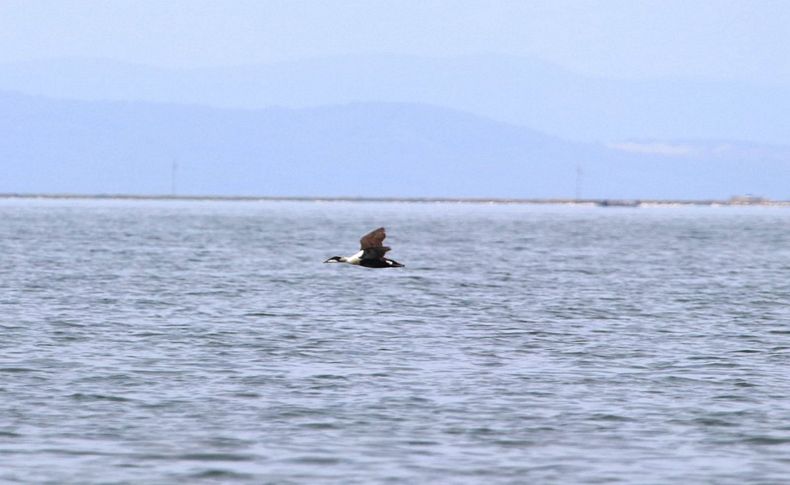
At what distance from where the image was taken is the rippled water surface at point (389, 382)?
2167 cm

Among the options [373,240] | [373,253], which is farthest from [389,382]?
[373,253]

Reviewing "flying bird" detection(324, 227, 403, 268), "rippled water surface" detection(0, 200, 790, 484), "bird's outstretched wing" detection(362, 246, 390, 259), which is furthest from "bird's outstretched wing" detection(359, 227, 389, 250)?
"rippled water surface" detection(0, 200, 790, 484)

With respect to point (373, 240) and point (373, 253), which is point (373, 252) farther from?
point (373, 240)

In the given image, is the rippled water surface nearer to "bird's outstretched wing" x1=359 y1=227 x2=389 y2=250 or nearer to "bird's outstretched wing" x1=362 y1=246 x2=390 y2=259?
"bird's outstretched wing" x1=362 y1=246 x2=390 y2=259

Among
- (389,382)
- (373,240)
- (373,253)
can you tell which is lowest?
(389,382)

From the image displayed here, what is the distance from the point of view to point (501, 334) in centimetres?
3844

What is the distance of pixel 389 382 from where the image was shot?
29.1 metres

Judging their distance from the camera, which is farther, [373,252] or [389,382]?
[373,252]

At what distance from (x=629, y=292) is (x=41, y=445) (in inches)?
1415

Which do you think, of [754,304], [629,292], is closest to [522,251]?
[629,292]

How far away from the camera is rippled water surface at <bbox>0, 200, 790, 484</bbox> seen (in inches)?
853

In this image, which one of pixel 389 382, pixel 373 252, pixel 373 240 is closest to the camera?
pixel 389 382

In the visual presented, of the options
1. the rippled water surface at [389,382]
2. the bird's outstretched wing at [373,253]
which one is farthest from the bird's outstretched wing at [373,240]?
the rippled water surface at [389,382]

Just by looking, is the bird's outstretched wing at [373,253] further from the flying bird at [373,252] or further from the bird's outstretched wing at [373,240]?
the bird's outstretched wing at [373,240]
